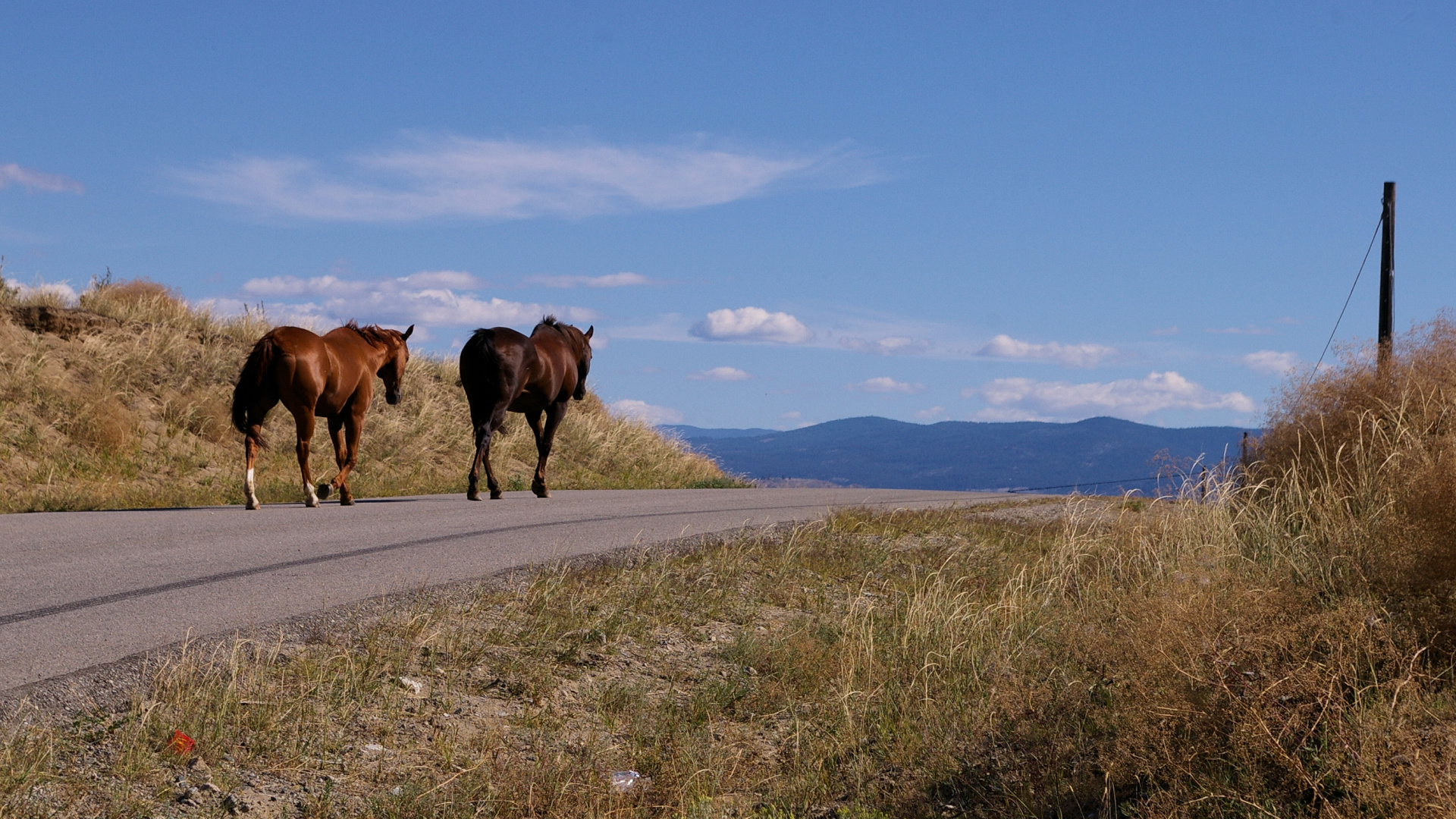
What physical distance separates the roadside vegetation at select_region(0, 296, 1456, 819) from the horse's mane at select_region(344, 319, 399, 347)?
299 inches

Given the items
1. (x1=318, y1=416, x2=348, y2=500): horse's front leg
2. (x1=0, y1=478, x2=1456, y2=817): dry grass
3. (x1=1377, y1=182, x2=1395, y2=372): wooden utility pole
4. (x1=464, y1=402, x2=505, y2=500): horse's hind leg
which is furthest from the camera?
(x1=1377, y1=182, x2=1395, y2=372): wooden utility pole

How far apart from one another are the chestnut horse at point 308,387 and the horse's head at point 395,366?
1.65ft

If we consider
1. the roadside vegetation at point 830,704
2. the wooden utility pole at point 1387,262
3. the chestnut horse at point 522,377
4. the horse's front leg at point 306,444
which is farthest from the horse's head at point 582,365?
the wooden utility pole at point 1387,262

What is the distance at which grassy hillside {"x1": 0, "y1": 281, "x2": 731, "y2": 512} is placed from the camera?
16688 mm

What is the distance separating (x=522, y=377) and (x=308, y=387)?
3.07 metres

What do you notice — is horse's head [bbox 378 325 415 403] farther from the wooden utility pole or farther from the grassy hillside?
the wooden utility pole

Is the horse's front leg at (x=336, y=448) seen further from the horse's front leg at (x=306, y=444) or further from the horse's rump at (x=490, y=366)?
the horse's rump at (x=490, y=366)

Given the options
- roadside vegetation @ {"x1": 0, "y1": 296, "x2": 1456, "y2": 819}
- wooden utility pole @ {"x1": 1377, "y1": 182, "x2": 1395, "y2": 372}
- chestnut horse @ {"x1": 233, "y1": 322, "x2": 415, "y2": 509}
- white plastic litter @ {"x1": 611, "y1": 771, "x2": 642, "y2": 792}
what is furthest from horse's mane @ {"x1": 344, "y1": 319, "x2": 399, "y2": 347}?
wooden utility pole @ {"x1": 1377, "y1": 182, "x2": 1395, "y2": 372}

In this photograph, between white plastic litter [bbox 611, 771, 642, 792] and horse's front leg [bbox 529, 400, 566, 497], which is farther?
horse's front leg [bbox 529, 400, 566, 497]

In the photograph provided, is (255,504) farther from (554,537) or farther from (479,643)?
(479,643)

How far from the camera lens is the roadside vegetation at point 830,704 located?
4.10 meters

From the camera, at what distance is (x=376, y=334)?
14922mm

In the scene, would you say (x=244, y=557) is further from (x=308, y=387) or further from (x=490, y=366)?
(x=490, y=366)

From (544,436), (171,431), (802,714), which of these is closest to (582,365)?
(544,436)
